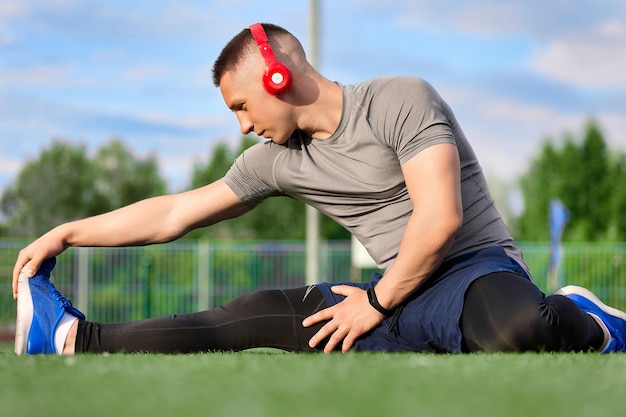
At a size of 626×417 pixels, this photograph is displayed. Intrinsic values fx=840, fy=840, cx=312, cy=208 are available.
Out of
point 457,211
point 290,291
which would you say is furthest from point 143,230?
point 457,211

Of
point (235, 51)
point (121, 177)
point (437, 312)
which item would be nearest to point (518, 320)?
point (437, 312)

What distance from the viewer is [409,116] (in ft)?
9.88

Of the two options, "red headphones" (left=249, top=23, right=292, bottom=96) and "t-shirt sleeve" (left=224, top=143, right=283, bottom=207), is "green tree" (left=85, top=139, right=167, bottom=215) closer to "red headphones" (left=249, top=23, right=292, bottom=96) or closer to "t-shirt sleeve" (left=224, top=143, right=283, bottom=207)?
"t-shirt sleeve" (left=224, top=143, right=283, bottom=207)

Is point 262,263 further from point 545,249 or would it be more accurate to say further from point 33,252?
point 33,252

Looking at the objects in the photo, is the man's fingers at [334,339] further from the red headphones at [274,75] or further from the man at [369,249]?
the red headphones at [274,75]

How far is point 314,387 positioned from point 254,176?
1.90 m

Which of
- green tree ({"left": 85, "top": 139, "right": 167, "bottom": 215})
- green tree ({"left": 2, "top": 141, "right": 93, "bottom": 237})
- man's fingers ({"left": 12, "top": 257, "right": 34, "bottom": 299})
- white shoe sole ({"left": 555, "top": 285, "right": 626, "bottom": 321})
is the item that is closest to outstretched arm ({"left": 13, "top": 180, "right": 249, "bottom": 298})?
man's fingers ({"left": 12, "top": 257, "right": 34, "bottom": 299})

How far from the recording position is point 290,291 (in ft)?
11.0

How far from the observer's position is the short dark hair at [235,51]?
3.15m

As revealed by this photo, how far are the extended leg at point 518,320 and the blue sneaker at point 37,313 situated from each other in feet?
4.79

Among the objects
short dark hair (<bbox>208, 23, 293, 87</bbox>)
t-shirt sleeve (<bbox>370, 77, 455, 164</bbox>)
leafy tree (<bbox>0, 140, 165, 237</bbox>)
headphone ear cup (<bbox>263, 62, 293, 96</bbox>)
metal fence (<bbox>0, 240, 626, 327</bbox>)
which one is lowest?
metal fence (<bbox>0, 240, 626, 327</bbox>)

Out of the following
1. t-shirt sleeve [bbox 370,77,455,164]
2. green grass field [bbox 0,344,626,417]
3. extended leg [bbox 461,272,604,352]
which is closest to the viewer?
green grass field [bbox 0,344,626,417]

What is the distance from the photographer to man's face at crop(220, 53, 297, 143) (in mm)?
3102

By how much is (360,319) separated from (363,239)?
439mm
